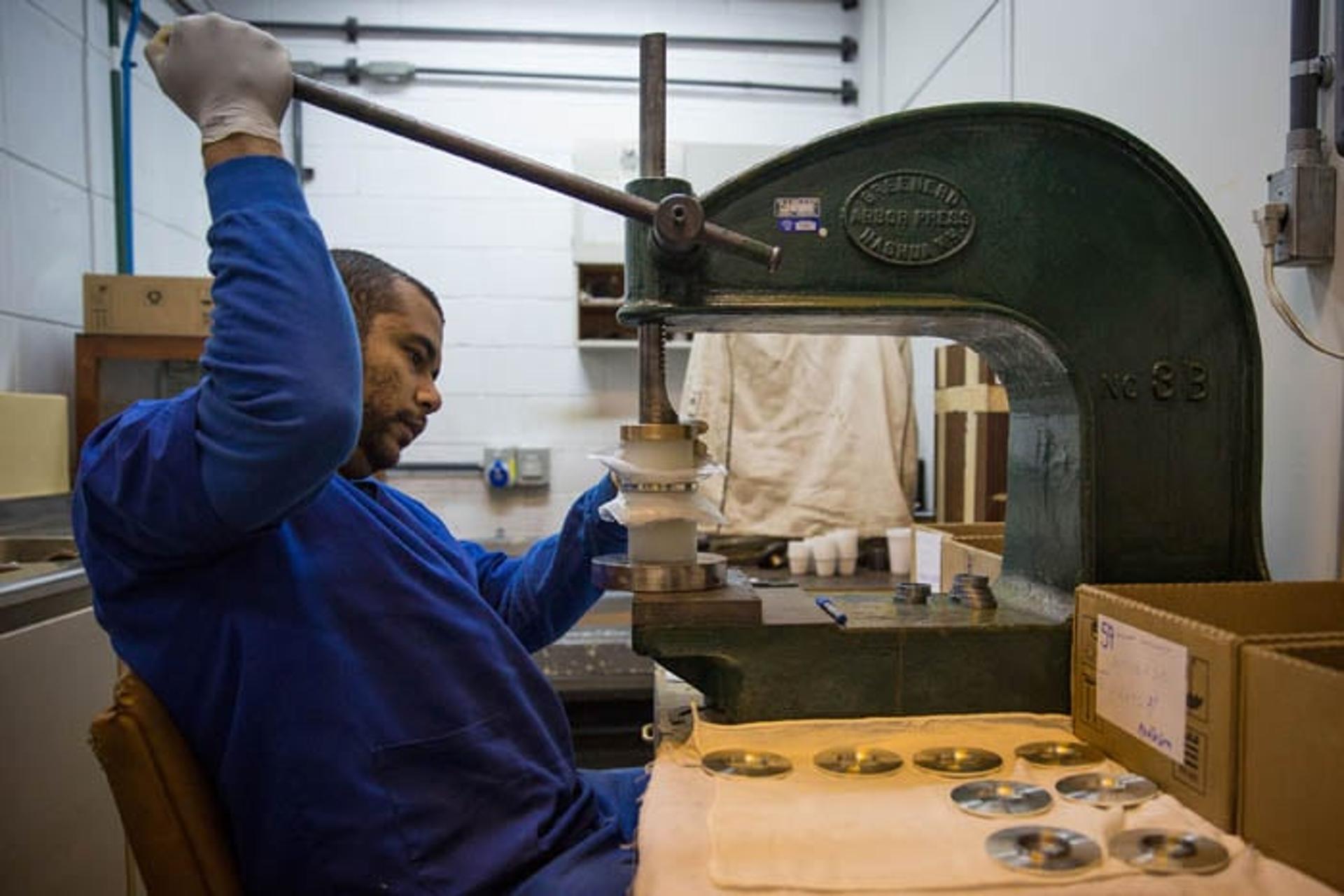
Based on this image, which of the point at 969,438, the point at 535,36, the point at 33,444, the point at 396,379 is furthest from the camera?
the point at 535,36

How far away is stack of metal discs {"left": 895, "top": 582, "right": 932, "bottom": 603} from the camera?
44.5 inches

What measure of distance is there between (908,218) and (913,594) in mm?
464

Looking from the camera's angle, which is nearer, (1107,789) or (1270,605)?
(1107,789)

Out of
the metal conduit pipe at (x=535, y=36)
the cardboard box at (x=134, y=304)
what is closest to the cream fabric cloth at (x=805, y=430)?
the metal conduit pipe at (x=535, y=36)

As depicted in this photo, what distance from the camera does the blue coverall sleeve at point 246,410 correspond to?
86 cm

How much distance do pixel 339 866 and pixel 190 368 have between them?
8.48 ft

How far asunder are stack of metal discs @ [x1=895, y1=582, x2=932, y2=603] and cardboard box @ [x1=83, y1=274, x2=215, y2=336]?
2.12 metres

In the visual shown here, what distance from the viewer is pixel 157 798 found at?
33.3 inches

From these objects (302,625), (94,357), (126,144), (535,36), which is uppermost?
(535,36)

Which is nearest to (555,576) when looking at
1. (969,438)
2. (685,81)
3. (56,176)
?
(969,438)

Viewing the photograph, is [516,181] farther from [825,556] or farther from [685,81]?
[825,556]

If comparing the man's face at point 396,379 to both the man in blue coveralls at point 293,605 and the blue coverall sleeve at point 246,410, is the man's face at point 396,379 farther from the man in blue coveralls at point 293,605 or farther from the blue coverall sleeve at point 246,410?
the blue coverall sleeve at point 246,410

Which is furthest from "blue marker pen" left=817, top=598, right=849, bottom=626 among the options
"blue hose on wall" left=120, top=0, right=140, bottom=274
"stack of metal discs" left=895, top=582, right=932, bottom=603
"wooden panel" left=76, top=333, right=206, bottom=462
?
"blue hose on wall" left=120, top=0, right=140, bottom=274

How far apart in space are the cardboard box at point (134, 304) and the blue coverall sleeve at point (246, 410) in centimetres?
176
